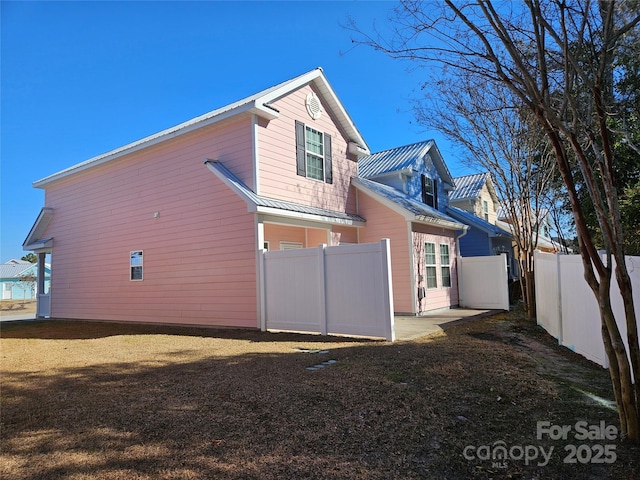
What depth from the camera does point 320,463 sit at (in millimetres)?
2951

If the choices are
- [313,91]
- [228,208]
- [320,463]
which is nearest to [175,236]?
[228,208]

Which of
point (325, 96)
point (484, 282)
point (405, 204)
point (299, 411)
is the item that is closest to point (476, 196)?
point (484, 282)

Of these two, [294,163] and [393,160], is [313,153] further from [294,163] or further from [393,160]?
[393,160]

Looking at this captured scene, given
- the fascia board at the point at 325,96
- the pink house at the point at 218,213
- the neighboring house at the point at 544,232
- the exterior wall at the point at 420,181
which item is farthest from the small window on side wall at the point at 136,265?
the neighboring house at the point at 544,232

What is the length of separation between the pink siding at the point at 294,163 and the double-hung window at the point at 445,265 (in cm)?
373

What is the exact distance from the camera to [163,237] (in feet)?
39.6

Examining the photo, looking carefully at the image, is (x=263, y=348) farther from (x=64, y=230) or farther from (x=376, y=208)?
(x=64, y=230)

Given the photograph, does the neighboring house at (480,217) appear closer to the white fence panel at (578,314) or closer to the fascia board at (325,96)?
the fascia board at (325,96)

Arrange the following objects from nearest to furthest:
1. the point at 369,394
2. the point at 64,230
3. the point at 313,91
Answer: the point at 369,394 < the point at 313,91 < the point at 64,230

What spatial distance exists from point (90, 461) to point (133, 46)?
33.8ft

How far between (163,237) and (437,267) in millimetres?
9133

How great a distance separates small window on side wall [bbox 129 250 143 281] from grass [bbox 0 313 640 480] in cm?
548

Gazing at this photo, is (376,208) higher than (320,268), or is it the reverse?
(376,208)

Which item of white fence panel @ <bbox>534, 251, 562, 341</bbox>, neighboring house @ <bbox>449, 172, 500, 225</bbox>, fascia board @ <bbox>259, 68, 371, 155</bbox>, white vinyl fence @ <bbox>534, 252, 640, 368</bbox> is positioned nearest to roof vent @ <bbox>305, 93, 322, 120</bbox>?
fascia board @ <bbox>259, 68, 371, 155</bbox>
